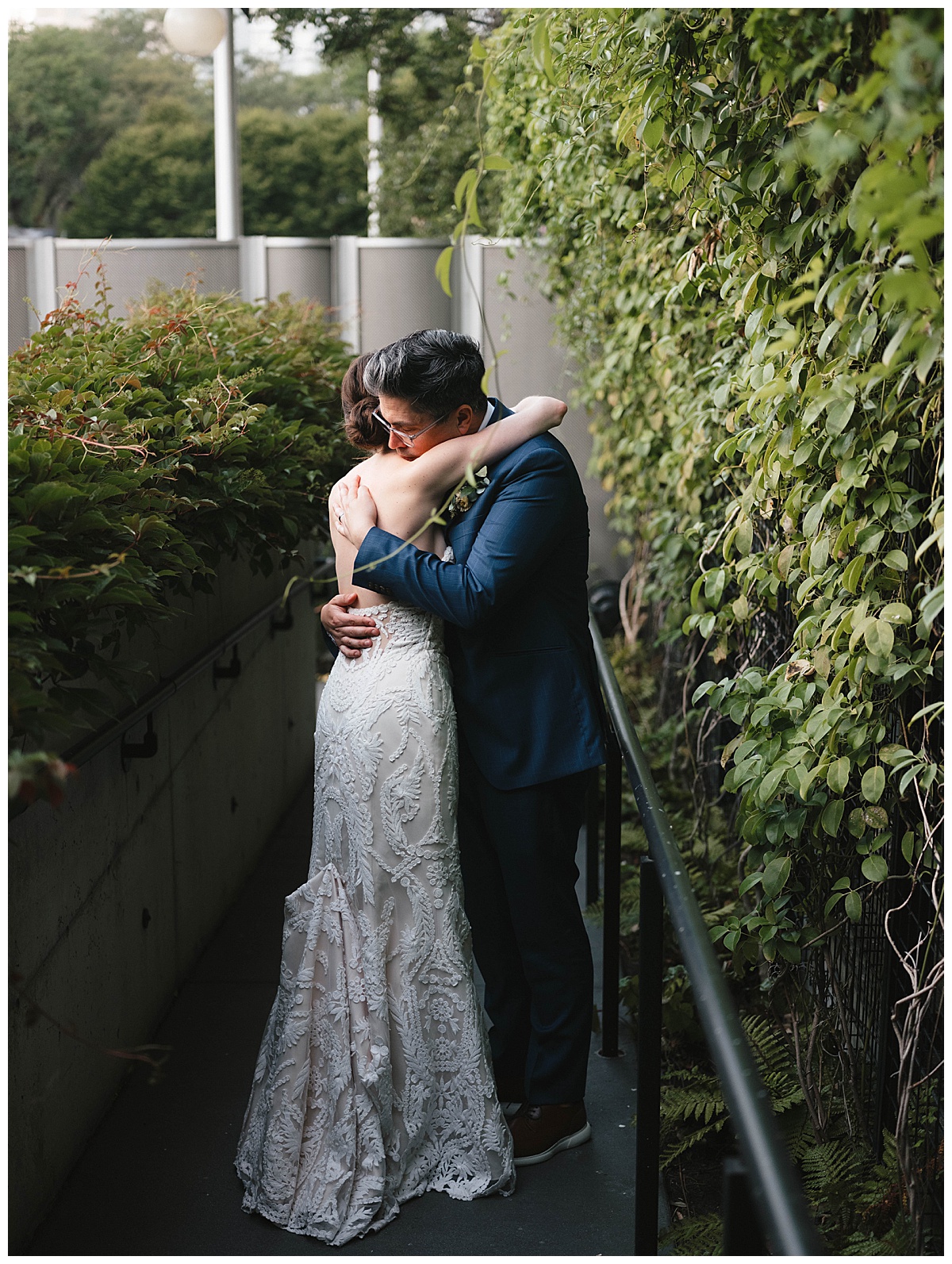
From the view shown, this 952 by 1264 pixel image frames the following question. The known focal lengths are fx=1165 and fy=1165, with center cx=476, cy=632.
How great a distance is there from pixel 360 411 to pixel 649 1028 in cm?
154

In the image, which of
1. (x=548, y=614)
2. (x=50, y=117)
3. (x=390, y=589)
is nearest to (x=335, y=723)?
(x=390, y=589)

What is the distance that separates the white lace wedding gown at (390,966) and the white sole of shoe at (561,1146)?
12 cm

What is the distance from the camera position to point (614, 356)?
16.6 ft

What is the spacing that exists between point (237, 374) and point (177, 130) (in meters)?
34.4

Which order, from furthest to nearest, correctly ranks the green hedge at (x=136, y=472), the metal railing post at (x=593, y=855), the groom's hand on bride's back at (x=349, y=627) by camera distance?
the metal railing post at (x=593, y=855) < the groom's hand on bride's back at (x=349, y=627) < the green hedge at (x=136, y=472)

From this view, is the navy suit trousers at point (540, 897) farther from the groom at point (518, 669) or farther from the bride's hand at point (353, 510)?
the bride's hand at point (353, 510)

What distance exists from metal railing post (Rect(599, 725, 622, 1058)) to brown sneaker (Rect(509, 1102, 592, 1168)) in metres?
0.43

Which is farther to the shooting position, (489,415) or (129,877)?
(129,877)

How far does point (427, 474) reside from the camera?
267 centimetres

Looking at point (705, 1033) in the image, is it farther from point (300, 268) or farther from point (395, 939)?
point (300, 268)

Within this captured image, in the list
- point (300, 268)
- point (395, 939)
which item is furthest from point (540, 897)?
point (300, 268)

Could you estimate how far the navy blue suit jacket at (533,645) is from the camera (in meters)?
2.65

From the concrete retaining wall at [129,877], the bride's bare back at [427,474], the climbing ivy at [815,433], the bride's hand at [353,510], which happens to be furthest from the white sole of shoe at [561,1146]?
the bride's hand at [353,510]

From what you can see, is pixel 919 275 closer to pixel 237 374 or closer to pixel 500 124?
pixel 237 374
